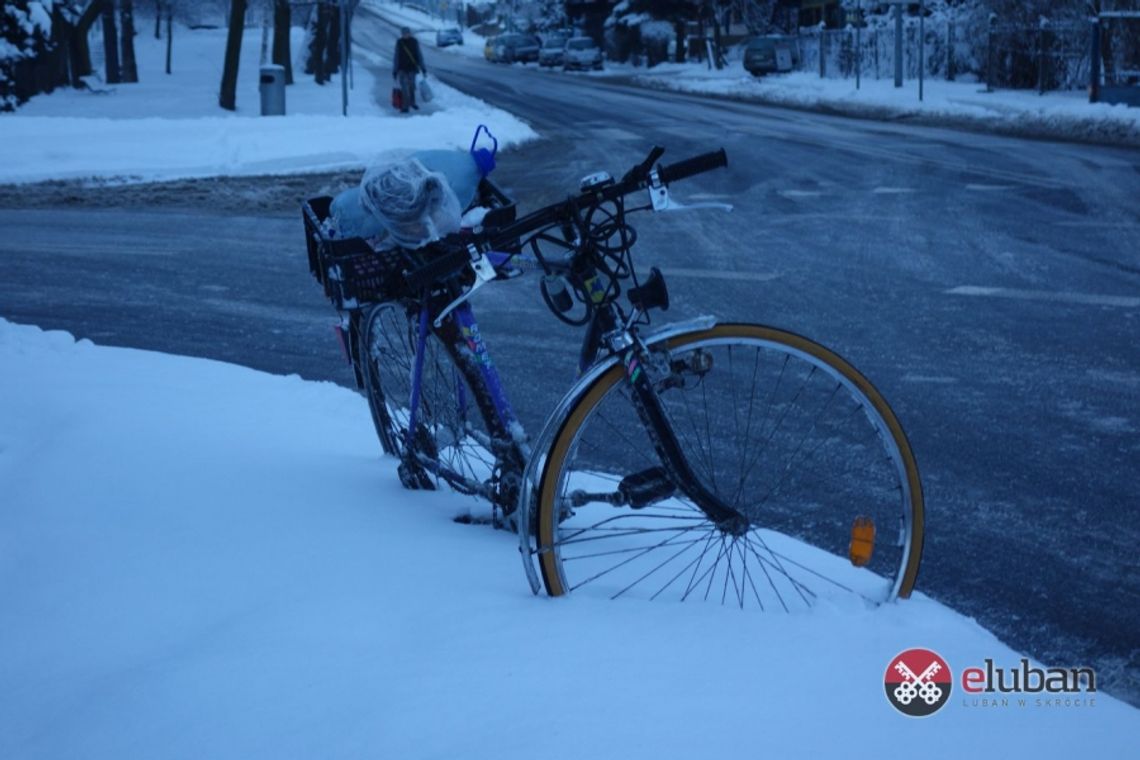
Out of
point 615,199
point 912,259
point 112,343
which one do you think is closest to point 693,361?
point 615,199

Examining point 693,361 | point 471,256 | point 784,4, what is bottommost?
point 693,361

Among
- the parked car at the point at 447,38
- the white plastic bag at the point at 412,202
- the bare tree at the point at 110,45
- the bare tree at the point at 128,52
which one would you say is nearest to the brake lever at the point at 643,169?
the white plastic bag at the point at 412,202

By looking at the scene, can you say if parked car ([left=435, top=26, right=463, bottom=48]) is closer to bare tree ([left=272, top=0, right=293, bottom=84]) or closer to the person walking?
bare tree ([left=272, top=0, right=293, bottom=84])

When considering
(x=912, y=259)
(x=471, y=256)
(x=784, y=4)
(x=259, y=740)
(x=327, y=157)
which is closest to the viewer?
(x=259, y=740)

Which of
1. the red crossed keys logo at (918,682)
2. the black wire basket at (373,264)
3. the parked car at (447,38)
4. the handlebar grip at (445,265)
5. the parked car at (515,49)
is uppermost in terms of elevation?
the parked car at (447,38)

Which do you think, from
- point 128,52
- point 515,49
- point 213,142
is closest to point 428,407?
point 213,142

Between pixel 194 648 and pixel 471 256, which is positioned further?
pixel 471 256

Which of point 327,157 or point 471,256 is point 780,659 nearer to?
point 471,256

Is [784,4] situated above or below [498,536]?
above

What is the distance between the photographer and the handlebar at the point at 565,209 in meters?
3.18

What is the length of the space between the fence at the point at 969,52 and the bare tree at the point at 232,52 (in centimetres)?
1504

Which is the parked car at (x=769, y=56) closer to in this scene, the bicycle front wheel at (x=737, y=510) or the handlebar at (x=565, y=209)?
the bicycle front wheel at (x=737, y=510)

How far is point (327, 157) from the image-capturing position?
19656 mm

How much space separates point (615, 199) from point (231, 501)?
1.62m
